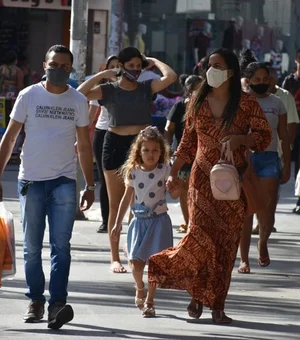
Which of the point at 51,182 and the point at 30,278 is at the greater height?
the point at 51,182

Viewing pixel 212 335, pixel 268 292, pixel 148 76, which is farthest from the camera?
pixel 148 76

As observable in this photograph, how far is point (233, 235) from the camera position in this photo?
28.7ft

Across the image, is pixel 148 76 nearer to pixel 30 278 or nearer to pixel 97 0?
pixel 30 278

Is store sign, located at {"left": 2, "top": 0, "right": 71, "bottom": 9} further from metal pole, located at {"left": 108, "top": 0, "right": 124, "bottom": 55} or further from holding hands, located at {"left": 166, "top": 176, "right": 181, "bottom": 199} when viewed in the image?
holding hands, located at {"left": 166, "top": 176, "right": 181, "bottom": 199}

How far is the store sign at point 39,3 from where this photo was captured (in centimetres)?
2405

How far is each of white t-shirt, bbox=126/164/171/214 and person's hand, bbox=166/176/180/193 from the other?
566 mm

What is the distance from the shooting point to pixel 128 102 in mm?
10914

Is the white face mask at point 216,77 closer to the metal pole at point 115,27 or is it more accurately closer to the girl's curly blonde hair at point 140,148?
the girl's curly blonde hair at point 140,148

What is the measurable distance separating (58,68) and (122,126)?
2.56m

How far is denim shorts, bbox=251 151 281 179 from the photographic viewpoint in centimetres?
1138

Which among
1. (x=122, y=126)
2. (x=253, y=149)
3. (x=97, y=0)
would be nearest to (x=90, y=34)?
(x=97, y=0)

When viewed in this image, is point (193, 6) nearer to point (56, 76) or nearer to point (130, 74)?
point (130, 74)

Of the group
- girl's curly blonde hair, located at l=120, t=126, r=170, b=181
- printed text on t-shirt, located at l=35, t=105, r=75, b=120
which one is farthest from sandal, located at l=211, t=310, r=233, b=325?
printed text on t-shirt, located at l=35, t=105, r=75, b=120

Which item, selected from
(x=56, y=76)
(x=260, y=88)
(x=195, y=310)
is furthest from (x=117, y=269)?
(x=56, y=76)
